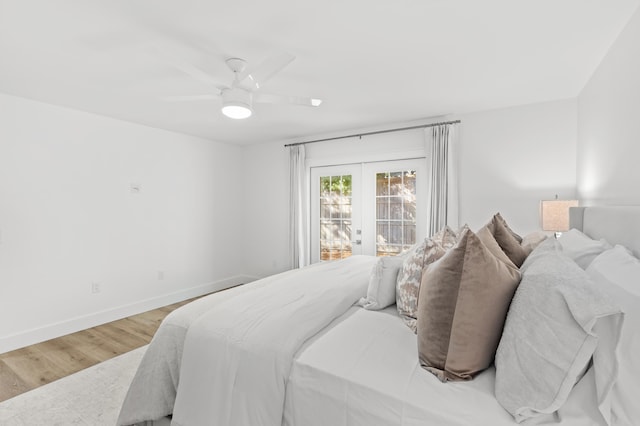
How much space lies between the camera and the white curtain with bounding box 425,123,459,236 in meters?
3.63

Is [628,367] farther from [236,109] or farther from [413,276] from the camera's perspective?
[236,109]

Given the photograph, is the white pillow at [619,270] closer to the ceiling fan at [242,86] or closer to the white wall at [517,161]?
the ceiling fan at [242,86]

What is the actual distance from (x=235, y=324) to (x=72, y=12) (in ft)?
6.57

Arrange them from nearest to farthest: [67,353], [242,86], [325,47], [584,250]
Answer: [584,250] < [325,47] < [242,86] < [67,353]

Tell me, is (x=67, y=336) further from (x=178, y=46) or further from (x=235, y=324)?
(x=178, y=46)

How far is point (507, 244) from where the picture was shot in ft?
5.28

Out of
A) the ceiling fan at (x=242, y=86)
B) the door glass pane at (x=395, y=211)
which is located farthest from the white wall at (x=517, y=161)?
the ceiling fan at (x=242, y=86)

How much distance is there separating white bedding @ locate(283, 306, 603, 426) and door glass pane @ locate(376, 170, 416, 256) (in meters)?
2.78

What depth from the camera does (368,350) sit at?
1318 millimetres

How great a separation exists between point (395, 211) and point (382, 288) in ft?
8.06

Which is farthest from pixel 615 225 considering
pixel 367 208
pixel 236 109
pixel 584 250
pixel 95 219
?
pixel 95 219

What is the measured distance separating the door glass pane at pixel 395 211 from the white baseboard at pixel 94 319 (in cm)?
283

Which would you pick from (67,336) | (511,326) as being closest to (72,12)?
(511,326)

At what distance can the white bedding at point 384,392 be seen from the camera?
94 cm
